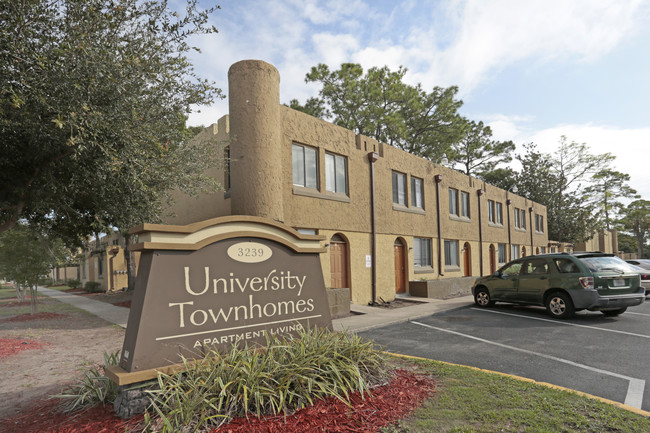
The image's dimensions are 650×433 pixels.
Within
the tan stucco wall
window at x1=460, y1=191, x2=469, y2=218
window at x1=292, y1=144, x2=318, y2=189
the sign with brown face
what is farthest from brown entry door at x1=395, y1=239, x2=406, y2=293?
the sign with brown face

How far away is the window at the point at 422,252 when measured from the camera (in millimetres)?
18697

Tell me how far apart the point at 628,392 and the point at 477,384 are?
1.99 meters

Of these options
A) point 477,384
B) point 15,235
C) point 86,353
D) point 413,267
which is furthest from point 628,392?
point 15,235

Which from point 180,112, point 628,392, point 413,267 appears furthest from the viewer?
point 413,267

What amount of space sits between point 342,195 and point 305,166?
1.97 meters

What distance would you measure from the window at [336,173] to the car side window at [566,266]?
732 cm

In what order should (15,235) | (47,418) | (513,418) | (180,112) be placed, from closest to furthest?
(513,418) → (47,418) → (180,112) → (15,235)

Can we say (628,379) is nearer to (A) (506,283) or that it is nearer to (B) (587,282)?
(B) (587,282)

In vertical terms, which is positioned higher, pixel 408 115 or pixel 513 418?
pixel 408 115

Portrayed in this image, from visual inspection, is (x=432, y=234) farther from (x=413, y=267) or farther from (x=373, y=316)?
(x=373, y=316)

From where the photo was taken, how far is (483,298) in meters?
13.2

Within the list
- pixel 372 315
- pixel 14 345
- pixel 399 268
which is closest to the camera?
pixel 14 345

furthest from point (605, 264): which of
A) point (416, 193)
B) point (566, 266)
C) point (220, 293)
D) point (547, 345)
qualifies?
point (220, 293)

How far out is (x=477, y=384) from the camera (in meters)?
4.75
